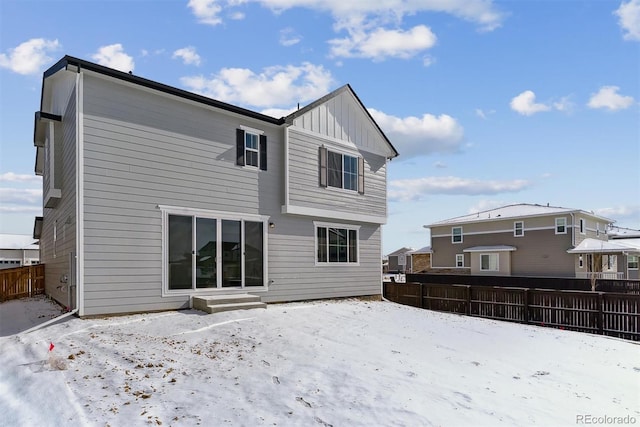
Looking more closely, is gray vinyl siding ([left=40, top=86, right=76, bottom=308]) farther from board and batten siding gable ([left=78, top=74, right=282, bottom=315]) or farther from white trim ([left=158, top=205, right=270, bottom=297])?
white trim ([left=158, top=205, right=270, bottom=297])

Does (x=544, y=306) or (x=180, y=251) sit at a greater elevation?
(x=180, y=251)

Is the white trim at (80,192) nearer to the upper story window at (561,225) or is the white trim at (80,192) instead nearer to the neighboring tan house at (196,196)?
the neighboring tan house at (196,196)

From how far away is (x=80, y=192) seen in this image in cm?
839

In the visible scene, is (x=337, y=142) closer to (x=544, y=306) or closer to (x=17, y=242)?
(x=544, y=306)

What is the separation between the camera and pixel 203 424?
4039 millimetres

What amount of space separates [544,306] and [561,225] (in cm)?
1677

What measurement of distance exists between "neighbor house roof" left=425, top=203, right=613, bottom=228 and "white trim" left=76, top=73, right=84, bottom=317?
2678 centimetres

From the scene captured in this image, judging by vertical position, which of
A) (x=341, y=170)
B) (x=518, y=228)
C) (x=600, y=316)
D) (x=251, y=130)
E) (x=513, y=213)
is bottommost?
(x=600, y=316)

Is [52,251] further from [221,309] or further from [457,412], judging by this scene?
[457,412]

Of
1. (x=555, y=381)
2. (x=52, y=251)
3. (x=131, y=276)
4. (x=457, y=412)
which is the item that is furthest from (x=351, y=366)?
(x=52, y=251)

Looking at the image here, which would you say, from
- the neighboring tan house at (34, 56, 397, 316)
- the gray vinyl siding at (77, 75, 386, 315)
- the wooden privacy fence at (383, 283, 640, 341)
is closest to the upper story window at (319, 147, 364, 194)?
the neighboring tan house at (34, 56, 397, 316)

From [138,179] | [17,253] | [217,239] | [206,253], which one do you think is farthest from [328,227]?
[17,253]

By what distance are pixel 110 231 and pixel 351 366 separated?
5.72 meters

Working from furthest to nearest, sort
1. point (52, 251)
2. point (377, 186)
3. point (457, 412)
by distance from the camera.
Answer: point (377, 186) < point (52, 251) < point (457, 412)
